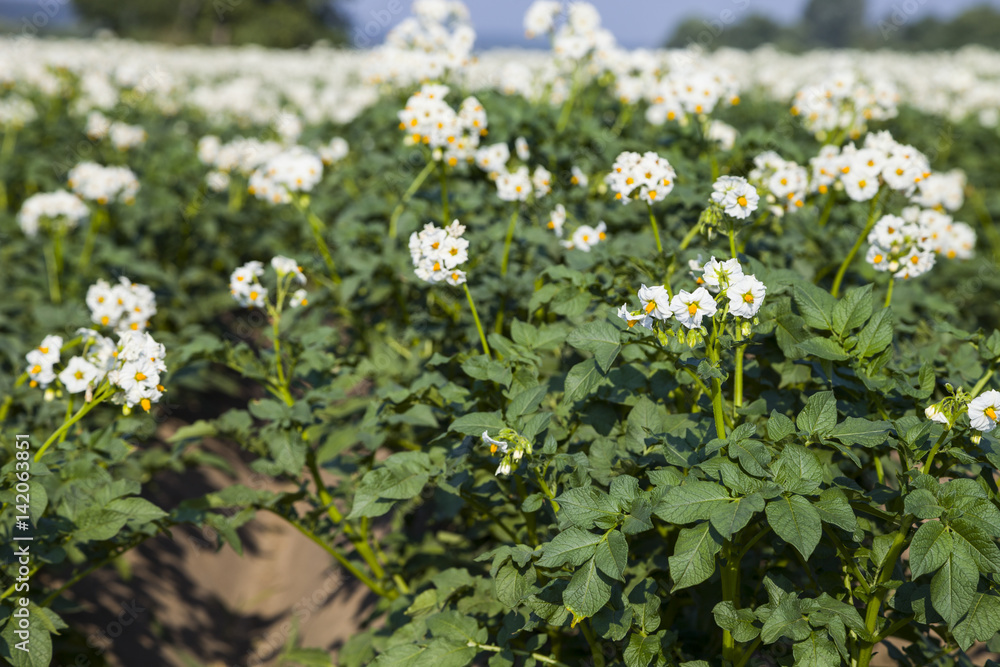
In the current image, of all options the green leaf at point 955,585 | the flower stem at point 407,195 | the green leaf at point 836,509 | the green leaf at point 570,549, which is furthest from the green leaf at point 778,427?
the flower stem at point 407,195

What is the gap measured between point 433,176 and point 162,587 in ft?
8.32

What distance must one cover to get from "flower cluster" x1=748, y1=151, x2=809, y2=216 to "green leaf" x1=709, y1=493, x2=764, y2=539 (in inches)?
60.3

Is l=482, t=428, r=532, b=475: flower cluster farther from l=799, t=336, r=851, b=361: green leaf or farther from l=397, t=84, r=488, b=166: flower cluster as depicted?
l=397, t=84, r=488, b=166: flower cluster

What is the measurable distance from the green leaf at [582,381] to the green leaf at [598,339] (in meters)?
0.07

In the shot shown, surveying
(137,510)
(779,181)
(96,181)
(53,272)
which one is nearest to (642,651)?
(137,510)

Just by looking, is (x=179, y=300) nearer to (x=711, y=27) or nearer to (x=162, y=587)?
(x=162, y=587)

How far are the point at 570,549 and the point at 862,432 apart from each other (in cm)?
74

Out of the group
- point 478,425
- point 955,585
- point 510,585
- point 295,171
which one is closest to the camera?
point 955,585

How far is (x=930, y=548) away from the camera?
4.52 feet

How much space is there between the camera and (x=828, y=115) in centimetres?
348

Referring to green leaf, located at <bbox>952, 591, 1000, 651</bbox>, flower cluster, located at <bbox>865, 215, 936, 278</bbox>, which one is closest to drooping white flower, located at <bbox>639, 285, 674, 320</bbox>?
green leaf, located at <bbox>952, 591, 1000, 651</bbox>

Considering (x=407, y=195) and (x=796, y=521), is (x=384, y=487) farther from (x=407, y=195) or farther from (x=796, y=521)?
(x=407, y=195)

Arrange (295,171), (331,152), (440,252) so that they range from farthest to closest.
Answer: (331,152) → (295,171) → (440,252)

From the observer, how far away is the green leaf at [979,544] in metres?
1.35
